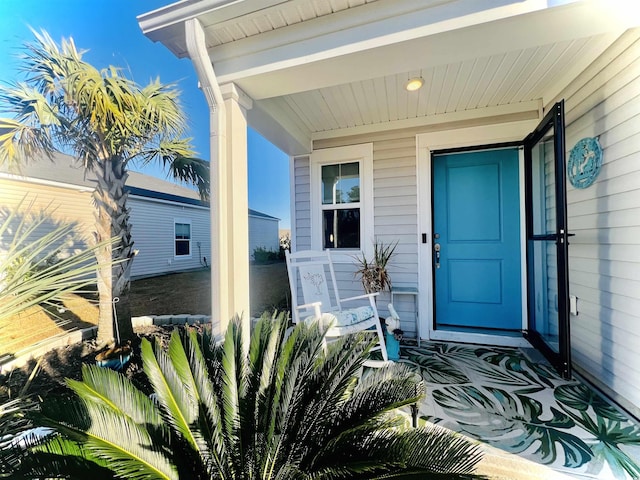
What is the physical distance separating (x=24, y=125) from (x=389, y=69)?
7.12 ft

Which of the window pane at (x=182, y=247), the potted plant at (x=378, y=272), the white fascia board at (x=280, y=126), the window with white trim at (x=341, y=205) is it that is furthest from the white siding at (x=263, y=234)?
the potted plant at (x=378, y=272)

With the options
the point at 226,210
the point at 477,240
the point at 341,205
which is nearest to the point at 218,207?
the point at 226,210

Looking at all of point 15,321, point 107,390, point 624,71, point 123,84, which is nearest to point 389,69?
point 624,71

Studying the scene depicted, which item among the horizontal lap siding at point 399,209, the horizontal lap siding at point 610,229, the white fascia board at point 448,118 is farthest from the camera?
the horizontal lap siding at point 399,209

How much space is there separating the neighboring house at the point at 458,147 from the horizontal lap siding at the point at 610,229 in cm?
1

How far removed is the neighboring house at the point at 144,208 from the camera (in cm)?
154

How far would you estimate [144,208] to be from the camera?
1929mm

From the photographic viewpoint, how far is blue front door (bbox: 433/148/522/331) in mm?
2863

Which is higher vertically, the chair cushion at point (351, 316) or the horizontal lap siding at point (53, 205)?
the horizontal lap siding at point (53, 205)

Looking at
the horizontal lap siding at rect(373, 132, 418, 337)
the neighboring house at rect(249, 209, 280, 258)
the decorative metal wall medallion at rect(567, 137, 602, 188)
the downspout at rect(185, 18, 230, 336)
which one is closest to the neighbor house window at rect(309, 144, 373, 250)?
the horizontal lap siding at rect(373, 132, 418, 337)

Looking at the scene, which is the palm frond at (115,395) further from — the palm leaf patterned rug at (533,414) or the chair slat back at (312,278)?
the chair slat back at (312,278)

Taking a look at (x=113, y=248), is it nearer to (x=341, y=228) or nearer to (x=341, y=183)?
(x=341, y=228)

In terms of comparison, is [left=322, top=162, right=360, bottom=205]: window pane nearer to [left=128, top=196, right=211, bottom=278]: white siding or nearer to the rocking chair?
the rocking chair

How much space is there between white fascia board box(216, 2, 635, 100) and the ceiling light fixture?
2.04 feet
